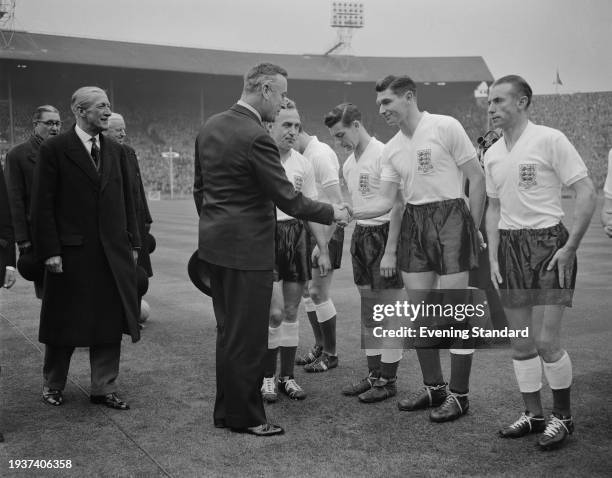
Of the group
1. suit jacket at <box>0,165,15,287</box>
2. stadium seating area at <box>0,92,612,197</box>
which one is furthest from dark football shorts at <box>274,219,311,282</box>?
stadium seating area at <box>0,92,612,197</box>

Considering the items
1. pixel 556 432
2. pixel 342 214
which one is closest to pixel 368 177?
pixel 342 214

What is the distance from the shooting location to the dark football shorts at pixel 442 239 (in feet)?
14.3

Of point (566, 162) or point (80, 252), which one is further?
point (80, 252)

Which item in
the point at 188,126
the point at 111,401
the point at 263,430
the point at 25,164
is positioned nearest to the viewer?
the point at 263,430

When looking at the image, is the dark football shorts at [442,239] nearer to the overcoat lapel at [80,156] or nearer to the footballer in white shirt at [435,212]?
the footballer in white shirt at [435,212]

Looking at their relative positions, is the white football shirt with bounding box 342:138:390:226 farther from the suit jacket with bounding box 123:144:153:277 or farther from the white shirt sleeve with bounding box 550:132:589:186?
the suit jacket with bounding box 123:144:153:277

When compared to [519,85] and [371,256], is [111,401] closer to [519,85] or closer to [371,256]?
[371,256]

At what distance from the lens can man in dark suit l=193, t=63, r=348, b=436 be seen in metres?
3.99

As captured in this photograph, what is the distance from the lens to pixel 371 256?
5285mm

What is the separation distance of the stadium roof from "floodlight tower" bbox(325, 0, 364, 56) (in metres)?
2.15

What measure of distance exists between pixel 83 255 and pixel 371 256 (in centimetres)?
213

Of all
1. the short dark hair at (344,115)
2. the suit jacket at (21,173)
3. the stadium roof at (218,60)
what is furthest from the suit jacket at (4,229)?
the stadium roof at (218,60)

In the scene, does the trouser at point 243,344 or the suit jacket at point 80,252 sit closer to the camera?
the trouser at point 243,344

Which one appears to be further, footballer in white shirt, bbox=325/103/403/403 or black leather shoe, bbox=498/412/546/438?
footballer in white shirt, bbox=325/103/403/403
